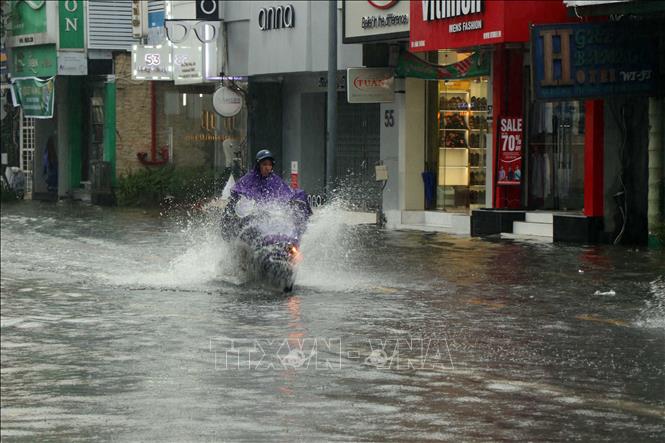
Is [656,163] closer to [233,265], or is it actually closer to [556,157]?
[556,157]

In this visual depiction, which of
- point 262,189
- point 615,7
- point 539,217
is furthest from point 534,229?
point 262,189

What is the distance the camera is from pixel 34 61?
50.1 meters

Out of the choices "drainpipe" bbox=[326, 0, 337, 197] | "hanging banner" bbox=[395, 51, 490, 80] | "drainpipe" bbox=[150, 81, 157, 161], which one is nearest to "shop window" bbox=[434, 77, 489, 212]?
"hanging banner" bbox=[395, 51, 490, 80]

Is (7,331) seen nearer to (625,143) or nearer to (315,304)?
(315,304)

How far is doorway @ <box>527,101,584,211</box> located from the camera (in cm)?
2784

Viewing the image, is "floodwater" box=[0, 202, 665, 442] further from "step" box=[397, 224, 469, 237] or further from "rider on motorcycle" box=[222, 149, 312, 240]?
"step" box=[397, 224, 469, 237]

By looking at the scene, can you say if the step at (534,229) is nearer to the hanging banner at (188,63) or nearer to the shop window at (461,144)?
the shop window at (461,144)

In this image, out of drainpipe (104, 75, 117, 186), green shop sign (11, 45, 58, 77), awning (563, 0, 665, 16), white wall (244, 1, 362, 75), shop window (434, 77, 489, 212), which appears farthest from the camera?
green shop sign (11, 45, 58, 77)

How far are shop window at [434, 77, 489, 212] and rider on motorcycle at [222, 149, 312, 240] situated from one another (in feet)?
43.0

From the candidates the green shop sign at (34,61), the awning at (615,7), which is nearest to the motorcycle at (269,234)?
the awning at (615,7)

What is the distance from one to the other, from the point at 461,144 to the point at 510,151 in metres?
3.54

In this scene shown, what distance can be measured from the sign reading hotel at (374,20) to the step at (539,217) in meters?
5.16

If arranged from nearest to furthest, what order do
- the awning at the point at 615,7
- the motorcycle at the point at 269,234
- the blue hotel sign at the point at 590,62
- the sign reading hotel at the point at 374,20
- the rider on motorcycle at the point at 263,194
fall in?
the motorcycle at the point at 269,234, the rider on motorcycle at the point at 263,194, the awning at the point at 615,7, the blue hotel sign at the point at 590,62, the sign reading hotel at the point at 374,20

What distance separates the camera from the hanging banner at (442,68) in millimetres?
29484
